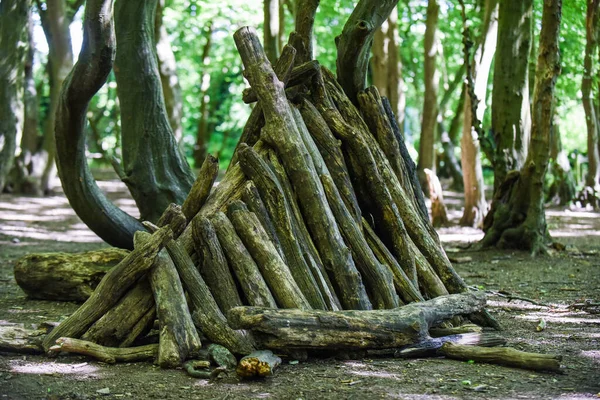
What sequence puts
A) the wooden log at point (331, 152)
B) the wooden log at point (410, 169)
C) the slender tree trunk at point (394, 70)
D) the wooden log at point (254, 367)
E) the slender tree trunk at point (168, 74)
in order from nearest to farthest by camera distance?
1. the wooden log at point (254, 367)
2. the wooden log at point (331, 152)
3. the wooden log at point (410, 169)
4. the slender tree trunk at point (168, 74)
5. the slender tree trunk at point (394, 70)

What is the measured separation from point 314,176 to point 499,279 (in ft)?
12.7

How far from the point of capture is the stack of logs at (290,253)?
504 cm

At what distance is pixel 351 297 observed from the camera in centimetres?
552

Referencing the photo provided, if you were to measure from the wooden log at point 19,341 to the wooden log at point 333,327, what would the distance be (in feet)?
4.66

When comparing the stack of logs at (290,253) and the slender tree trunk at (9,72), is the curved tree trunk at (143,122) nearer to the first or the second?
the stack of logs at (290,253)

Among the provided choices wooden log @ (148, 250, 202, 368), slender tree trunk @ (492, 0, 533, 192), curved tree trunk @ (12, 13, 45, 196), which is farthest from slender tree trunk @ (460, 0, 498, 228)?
curved tree trunk @ (12, 13, 45, 196)

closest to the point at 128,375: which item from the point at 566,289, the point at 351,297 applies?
the point at 351,297

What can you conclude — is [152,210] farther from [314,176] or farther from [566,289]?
[566,289]

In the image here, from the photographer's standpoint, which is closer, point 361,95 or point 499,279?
point 361,95

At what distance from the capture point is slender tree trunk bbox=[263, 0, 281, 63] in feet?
45.2

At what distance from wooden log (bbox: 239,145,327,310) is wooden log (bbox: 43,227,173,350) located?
2.84 feet

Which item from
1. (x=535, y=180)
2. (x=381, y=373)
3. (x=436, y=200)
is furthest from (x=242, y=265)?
(x=436, y=200)

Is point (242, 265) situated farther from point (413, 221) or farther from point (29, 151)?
point (29, 151)

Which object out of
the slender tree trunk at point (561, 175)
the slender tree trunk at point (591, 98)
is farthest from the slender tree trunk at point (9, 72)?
the slender tree trunk at point (561, 175)
